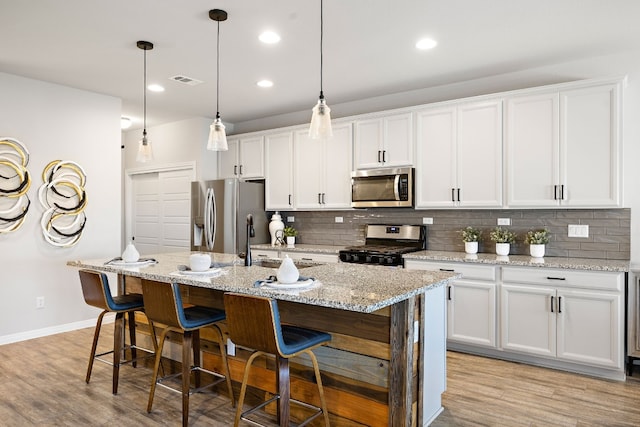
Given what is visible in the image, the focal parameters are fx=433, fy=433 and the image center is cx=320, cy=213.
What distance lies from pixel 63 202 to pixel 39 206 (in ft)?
0.79

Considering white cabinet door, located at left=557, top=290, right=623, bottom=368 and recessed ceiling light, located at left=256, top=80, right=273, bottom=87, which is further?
recessed ceiling light, located at left=256, top=80, right=273, bottom=87

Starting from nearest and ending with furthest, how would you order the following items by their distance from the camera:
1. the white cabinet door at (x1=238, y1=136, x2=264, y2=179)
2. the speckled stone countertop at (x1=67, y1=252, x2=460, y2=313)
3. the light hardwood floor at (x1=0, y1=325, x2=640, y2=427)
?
the speckled stone countertop at (x1=67, y1=252, x2=460, y2=313) → the light hardwood floor at (x1=0, y1=325, x2=640, y2=427) → the white cabinet door at (x1=238, y1=136, x2=264, y2=179)

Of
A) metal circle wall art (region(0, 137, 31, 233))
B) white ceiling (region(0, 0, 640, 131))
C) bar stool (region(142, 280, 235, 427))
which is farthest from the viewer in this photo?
metal circle wall art (region(0, 137, 31, 233))

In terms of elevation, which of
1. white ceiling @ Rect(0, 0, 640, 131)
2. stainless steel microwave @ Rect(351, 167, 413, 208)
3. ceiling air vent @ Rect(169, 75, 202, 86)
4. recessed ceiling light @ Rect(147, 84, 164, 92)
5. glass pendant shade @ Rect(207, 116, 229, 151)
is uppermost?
recessed ceiling light @ Rect(147, 84, 164, 92)

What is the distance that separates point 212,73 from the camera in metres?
4.28

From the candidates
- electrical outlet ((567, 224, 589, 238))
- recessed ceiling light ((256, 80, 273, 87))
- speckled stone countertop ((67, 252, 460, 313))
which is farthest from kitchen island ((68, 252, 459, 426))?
recessed ceiling light ((256, 80, 273, 87))

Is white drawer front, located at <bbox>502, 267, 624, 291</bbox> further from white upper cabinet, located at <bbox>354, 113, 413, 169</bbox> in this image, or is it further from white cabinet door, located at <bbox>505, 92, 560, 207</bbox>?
white upper cabinet, located at <bbox>354, 113, 413, 169</bbox>

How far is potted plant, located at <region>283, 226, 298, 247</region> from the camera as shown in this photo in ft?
18.6

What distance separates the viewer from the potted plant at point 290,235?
5.66 meters

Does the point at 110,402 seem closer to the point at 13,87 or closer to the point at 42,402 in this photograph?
the point at 42,402

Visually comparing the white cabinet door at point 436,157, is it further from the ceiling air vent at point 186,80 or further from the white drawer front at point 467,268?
the ceiling air vent at point 186,80

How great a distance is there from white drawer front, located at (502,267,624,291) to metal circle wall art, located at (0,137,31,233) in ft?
15.2

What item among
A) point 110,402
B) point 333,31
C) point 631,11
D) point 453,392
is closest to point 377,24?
point 333,31

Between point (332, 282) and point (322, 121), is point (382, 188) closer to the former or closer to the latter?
point (322, 121)
